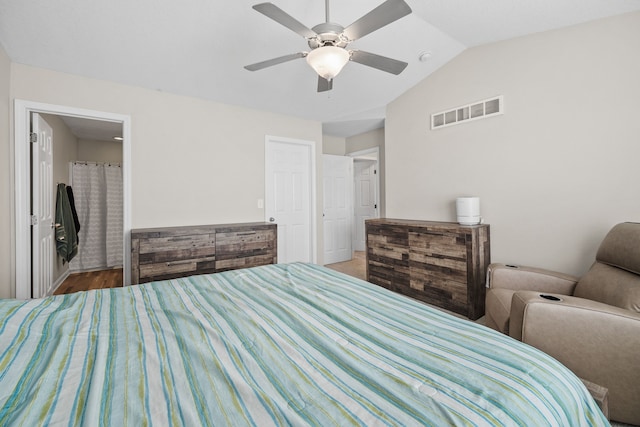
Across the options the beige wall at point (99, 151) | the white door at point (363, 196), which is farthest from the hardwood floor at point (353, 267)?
the beige wall at point (99, 151)

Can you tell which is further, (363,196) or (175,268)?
(363,196)

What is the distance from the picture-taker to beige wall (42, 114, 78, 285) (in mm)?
3611

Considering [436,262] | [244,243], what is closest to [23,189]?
[244,243]

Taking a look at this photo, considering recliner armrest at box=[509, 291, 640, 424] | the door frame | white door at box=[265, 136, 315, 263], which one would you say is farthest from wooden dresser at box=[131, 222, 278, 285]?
recliner armrest at box=[509, 291, 640, 424]

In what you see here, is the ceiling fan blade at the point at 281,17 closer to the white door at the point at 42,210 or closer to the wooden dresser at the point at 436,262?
the wooden dresser at the point at 436,262

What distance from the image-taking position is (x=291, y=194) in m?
4.22

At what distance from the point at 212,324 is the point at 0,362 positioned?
57 cm

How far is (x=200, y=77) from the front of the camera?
3018mm

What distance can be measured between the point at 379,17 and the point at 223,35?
Answer: 161cm

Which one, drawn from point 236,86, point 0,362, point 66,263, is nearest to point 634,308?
point 0,362

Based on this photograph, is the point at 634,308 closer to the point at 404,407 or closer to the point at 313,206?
the point at 404,407

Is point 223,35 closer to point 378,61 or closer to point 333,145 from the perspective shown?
point 378,61

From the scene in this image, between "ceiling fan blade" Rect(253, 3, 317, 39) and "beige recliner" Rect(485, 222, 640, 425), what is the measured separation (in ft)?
6.73

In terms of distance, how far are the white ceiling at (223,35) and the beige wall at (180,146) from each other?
0.48ft
